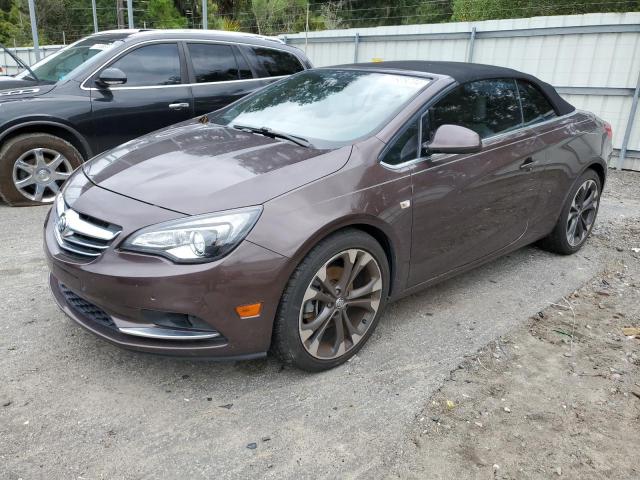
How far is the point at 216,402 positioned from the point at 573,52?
8.53 m

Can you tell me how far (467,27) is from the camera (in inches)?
392

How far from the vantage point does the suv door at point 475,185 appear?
3203 millimetres

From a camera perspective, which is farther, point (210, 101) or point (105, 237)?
point (210, 101)

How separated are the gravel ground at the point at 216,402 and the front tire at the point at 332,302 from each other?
14 cm

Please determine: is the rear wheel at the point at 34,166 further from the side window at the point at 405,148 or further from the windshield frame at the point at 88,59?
the side window at the point at 405,148

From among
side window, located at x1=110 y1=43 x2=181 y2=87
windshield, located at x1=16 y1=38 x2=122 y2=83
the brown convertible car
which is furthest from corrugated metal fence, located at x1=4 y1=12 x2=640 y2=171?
windshield, located at x1=16 y1=38 x2=122 y2=83

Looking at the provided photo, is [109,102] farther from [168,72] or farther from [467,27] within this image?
[467,27]

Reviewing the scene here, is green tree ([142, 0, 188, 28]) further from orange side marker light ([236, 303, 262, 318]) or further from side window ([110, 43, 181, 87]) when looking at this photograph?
orange side marker light ([236, 303, 262, 318])

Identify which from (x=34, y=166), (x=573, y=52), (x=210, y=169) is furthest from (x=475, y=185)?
(x=573, y=52)

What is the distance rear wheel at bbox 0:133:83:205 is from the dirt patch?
4348 mm

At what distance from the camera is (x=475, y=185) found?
3.45 metres

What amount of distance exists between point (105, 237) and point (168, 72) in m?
3.90

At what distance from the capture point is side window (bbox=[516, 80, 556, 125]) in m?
4.08

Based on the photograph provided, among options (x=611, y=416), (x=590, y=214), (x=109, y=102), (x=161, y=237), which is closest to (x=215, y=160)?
(x=161, y=237)
